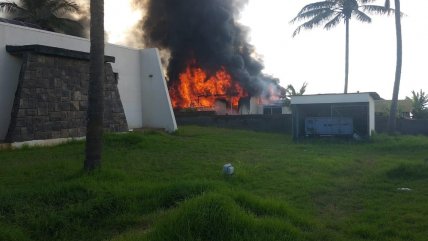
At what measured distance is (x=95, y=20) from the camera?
929cm

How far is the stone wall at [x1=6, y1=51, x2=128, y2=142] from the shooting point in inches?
555

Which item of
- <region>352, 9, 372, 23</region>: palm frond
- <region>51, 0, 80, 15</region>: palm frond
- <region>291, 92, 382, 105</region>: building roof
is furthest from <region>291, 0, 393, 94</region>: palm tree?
<region>51, 0, 80, 15</region>: palm frond

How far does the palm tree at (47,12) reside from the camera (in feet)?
99.0

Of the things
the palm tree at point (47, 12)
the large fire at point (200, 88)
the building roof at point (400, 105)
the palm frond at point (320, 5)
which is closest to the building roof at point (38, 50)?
the palm tree at point (47, 12)

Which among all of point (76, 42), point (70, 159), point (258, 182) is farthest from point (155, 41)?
point (258, 182)

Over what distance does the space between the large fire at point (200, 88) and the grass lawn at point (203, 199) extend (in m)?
20.2

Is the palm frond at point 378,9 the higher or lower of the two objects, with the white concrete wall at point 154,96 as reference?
higher

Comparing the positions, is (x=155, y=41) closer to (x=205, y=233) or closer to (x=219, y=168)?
(x=219, y=168)

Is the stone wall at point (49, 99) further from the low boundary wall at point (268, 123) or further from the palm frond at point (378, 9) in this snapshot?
the palm frond at point (378, 9)

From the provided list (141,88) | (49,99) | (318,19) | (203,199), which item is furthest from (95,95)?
(318,19)

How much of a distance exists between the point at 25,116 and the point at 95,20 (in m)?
6.31

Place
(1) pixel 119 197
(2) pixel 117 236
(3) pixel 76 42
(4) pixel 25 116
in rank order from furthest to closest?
(3) pixel 76 42 < (4) pixel 25 116 < (1) pixel 119 197 < (2) pixel 117 236

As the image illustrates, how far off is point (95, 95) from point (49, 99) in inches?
263

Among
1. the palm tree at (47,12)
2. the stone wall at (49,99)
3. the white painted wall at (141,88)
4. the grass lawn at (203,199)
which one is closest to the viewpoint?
the grass lawn at (203,199)
